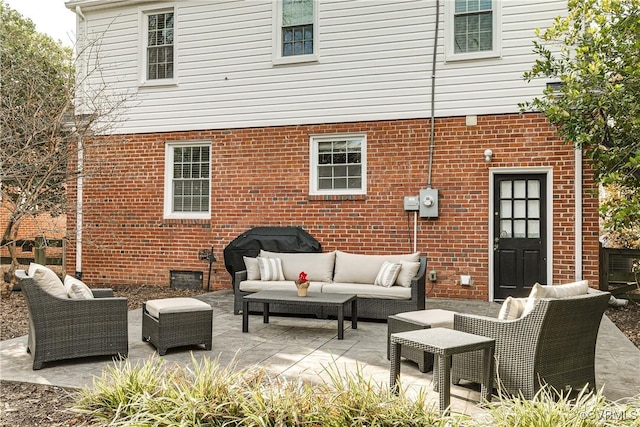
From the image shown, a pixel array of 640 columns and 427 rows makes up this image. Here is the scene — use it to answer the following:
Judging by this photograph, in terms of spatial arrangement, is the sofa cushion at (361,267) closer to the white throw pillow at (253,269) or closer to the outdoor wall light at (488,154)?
the white throw pillow at (253,269)

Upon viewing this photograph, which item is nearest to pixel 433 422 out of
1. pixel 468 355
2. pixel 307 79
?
pixel 468 355

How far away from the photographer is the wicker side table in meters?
3.42

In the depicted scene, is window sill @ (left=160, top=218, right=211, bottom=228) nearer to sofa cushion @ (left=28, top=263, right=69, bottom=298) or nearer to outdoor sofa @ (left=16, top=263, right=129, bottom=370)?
outdoor sofa @ (left=16, top=263, right=129, bottom=370)

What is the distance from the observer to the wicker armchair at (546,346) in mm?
3639

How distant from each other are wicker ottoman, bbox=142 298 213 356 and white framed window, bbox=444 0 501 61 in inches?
234

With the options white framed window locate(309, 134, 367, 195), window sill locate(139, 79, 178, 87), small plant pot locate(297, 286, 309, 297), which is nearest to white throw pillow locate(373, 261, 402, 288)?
small plant pot locate(297, 286, 309, 297)

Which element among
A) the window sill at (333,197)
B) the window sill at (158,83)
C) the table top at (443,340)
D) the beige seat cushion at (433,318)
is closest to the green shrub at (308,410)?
the table top at (443,340)

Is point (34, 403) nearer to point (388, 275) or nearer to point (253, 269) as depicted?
point (253, 269)

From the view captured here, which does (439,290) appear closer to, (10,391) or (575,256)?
(575,256)

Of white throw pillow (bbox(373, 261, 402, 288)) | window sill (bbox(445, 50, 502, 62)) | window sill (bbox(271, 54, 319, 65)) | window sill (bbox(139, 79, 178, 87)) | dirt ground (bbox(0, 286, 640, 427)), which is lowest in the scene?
dirt ground (bbox(0, 286, 640, 427))

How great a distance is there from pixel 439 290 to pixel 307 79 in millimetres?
4330

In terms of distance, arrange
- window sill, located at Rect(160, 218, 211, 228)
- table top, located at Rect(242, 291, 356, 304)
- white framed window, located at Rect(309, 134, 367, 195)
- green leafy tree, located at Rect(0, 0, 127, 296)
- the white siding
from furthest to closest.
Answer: window sill, located at Rect(160, 218, 211, 228)
white framed window, located at Rect(309, 134, 367, 195)
the white siding
green leafy tree, located at Rect(0, 0, 127, 296)
table top, located at Rect(242, 291, 356, 304)

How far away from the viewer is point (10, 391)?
404 cm

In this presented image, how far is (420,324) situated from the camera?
15.3ft
